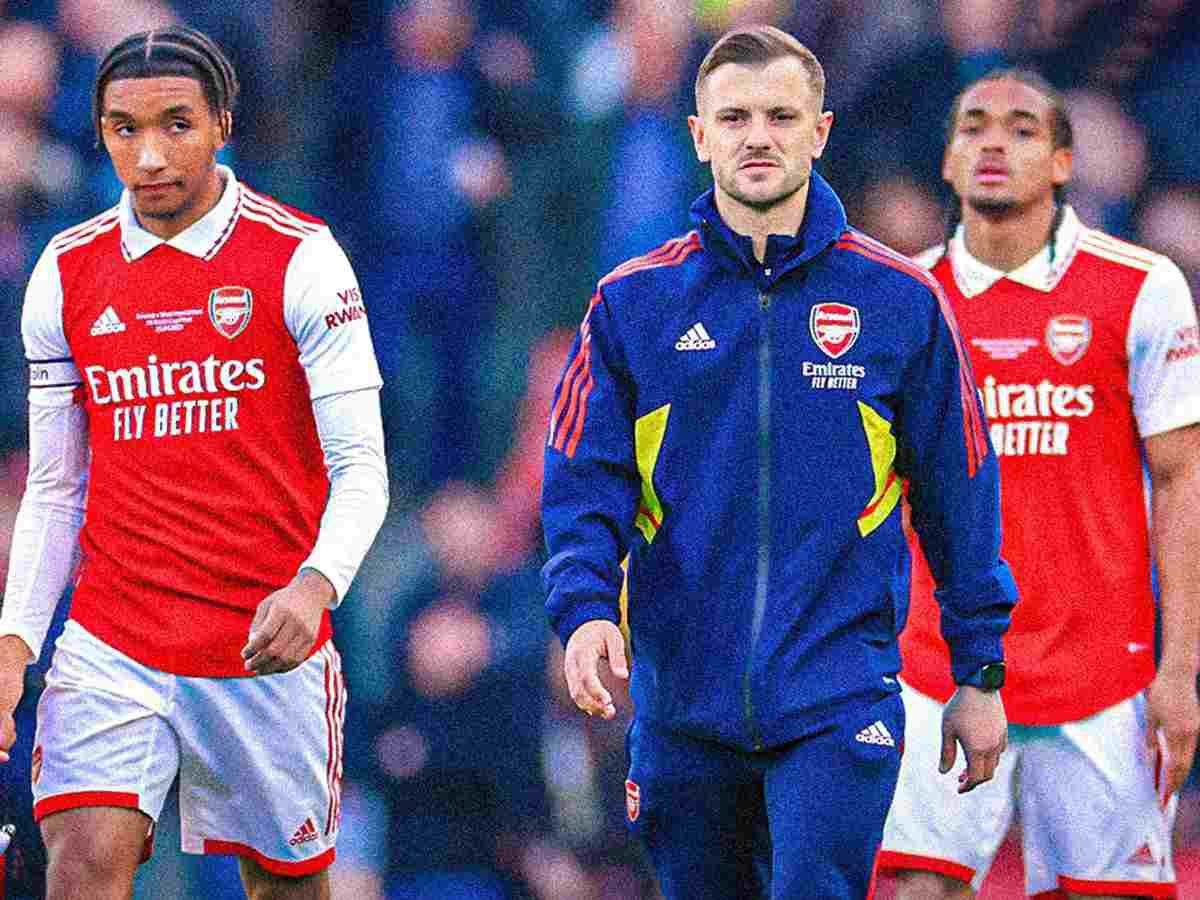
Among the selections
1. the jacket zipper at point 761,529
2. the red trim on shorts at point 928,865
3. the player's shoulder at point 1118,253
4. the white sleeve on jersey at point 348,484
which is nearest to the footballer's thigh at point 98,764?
the white sleeve on jersey at point 348,484

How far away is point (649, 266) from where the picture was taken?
411cm

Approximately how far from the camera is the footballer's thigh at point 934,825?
516cm

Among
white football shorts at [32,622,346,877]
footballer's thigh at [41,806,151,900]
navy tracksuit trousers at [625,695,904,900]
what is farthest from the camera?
white football shorts at [32,622,346,877]

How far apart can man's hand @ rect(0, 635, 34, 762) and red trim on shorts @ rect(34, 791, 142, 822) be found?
0.43 ft

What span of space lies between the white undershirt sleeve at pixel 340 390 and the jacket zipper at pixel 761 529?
0.94 m

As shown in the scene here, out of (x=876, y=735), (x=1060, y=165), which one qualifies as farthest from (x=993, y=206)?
(x=876, y=735)

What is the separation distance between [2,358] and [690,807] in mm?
3681

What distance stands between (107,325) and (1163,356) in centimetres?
227

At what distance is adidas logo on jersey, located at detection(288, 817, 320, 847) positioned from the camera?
4.82m

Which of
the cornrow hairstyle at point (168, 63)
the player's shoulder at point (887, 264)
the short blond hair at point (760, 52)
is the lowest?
the player's shoulder at point (887, 264)

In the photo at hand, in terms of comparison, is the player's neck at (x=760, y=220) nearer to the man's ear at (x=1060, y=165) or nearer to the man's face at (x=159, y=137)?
the man's face at (x=159, y=137)

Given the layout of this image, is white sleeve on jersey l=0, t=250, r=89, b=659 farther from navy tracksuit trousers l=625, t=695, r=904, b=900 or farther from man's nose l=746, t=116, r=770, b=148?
man's nose l=746, t=116, r=770, b=148

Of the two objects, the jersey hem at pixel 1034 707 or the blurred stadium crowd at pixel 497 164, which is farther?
the blurred stadium crowd at pixel 497 164

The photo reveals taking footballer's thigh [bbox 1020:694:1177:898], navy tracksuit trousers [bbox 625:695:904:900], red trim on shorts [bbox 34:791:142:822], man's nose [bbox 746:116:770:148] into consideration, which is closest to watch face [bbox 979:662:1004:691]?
navy tracksuit trousers [bbox 625:695:904:900]
